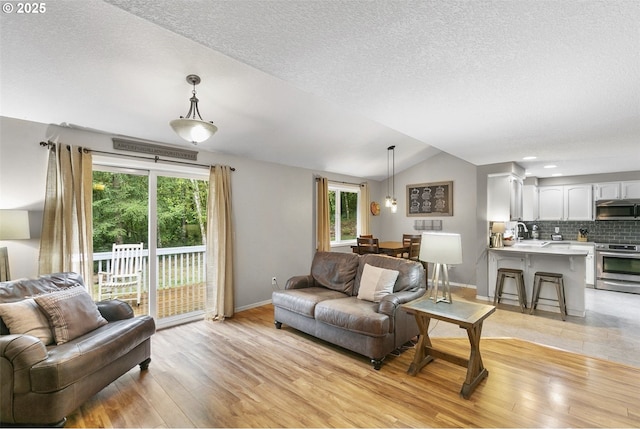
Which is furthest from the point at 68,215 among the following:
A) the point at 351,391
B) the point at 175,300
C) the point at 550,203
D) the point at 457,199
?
the point at 550,203

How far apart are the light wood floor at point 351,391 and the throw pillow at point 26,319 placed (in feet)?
2.14

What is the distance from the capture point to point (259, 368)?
2.79 m

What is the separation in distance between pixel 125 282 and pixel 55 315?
168 cm

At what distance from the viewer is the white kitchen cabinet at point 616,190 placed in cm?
557


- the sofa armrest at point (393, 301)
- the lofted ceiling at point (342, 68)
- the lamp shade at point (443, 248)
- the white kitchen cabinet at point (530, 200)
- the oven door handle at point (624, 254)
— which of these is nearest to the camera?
the lofted ceiling at point (342, 68)

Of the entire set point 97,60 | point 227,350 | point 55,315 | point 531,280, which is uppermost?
point 97,60

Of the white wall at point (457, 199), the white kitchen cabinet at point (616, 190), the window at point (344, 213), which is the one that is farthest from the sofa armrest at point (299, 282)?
the white kitchen cabinet at point (616, 190)

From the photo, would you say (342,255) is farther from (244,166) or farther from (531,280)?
(531,280)

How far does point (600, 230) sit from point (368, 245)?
5.07 metres

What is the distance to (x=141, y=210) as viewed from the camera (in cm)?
382

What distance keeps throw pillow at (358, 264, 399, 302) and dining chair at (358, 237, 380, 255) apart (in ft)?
6.09

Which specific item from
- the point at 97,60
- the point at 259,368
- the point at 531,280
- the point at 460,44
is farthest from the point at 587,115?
the point at 97,60

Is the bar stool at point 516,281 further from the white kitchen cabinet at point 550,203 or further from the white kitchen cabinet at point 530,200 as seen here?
the white kitchen cabinet at point 550,203

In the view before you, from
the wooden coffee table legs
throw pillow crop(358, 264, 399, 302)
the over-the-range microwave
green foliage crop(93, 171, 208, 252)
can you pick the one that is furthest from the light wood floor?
the over-the-range microwave
